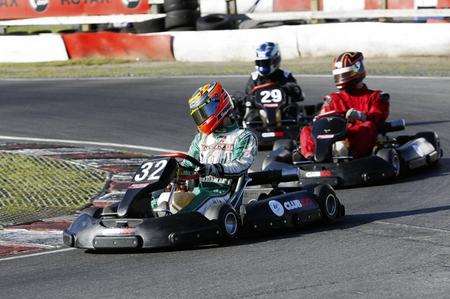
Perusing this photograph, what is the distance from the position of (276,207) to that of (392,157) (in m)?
3.01

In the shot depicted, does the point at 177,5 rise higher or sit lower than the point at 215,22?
higher

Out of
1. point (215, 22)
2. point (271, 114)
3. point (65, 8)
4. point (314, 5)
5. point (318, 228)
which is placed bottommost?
point (215, 22)

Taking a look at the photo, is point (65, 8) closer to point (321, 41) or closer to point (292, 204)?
point (321, 41)

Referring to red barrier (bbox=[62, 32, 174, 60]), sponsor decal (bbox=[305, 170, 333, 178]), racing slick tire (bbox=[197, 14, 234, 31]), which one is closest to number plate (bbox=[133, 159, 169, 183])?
sponsor decal (bbox=[305, 170, 333, 178])

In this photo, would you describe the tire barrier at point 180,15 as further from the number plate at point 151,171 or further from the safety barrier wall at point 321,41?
the number plate at point 151,171

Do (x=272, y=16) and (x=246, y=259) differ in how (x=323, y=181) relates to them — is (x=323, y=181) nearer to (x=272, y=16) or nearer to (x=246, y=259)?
(x=246, y=259)

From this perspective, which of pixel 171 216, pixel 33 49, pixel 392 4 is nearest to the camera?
pixel 171 216

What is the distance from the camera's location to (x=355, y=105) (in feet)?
41.4

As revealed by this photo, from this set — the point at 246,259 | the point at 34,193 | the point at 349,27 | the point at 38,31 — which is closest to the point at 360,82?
the point at 34,193

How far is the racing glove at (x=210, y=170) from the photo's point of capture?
8.71 m

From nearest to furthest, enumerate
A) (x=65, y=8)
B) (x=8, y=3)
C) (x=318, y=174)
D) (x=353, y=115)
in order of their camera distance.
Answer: (x=318, y=174) < (x=353, y=115) < (x=65, y=8) < (x=8, y=3)

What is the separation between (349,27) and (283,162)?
37.8 feet

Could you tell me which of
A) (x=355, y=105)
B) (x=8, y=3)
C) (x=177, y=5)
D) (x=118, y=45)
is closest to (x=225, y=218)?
(x=355, y=105)

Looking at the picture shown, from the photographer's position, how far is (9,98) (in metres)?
20.2
